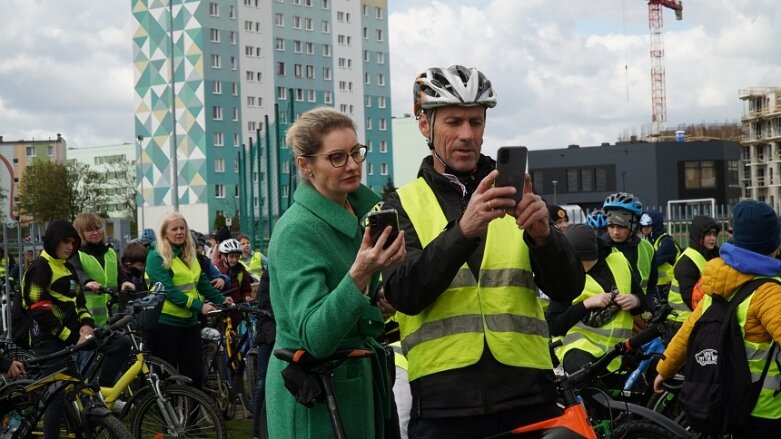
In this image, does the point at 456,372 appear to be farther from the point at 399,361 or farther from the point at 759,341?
the point at 759,341

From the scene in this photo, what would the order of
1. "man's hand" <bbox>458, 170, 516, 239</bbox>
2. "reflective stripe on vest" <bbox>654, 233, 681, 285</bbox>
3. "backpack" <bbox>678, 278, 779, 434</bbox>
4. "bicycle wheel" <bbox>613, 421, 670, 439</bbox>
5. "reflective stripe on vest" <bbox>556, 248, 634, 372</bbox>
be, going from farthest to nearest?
"reflective stripe on vest" <bbox>654, 233, 681, 285</bbox> → "reflective stripe on vest" <bbox>556, 248, 634, 372</bbox> → "bicycle wheel" <bbox>613, 421, 670, 439</bbox> → "backpack" <bbox>678, 278, 779, 434</bbox> → "man's hand" <bbox>458, 170, 516, 239</bbox>

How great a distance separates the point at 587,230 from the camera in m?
7.01

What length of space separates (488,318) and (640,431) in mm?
2806

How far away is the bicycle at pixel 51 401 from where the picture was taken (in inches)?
317

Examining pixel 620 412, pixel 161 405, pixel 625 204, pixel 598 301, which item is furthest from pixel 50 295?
pixel 620 412

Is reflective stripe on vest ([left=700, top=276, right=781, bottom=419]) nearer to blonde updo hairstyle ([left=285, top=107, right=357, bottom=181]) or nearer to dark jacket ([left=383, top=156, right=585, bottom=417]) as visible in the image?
dark jacket ([left=383, top=156, right=585, bottom=417])

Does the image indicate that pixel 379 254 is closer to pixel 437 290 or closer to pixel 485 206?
pixel 437 290

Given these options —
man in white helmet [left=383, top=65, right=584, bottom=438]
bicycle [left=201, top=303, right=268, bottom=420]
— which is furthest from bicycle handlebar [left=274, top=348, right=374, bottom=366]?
bicycle [left=201, top=303, right=268, bottom=420]

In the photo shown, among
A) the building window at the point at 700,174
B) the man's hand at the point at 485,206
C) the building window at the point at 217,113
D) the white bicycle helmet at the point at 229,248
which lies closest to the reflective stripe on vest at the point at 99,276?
the white bicycle helmet at the point at 229,248

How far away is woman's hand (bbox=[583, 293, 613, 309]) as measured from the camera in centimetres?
645

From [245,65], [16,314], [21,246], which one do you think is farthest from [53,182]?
[16,314]

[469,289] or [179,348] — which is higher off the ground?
[469,289]

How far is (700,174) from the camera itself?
102875 mm

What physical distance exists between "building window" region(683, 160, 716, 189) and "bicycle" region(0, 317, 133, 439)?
97383 mm
